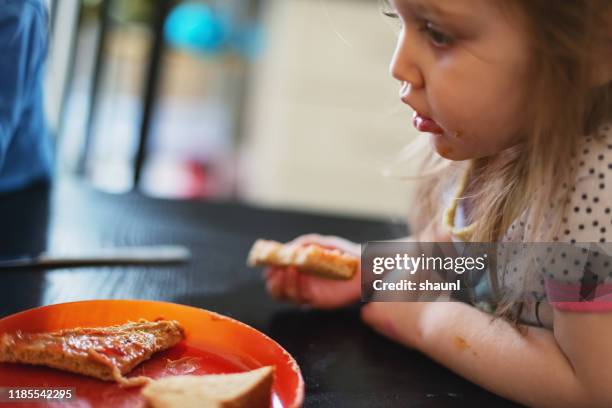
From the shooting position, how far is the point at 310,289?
2.60ft

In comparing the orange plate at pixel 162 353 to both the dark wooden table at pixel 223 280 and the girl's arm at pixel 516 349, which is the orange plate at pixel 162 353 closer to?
the dark wooden table at pixel 223 280

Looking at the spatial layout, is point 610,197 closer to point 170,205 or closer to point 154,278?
point 154,278

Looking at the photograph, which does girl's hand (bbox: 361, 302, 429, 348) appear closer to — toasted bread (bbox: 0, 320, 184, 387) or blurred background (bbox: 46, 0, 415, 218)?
toasted bread (bbox: 0, 320, 184, 387)

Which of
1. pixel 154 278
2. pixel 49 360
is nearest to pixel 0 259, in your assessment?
pixel 154 278

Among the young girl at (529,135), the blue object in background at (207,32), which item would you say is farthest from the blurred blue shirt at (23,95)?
the blue object in background at (207,32)

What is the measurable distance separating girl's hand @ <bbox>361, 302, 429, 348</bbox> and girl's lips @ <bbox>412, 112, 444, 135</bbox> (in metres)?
0.20

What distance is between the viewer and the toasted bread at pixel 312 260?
780 mm

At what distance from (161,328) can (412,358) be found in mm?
262

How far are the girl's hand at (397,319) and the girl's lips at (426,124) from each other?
0.66 ft

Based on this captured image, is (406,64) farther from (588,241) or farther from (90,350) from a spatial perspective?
(90,350)

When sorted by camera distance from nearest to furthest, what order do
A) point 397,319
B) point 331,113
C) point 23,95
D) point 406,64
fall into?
1. point 406,64
2. point 397,319
3. point 23,95
4. point 331,113

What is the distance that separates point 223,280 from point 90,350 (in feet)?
1.03

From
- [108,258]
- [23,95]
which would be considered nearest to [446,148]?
[108,258]

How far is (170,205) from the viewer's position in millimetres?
1158
